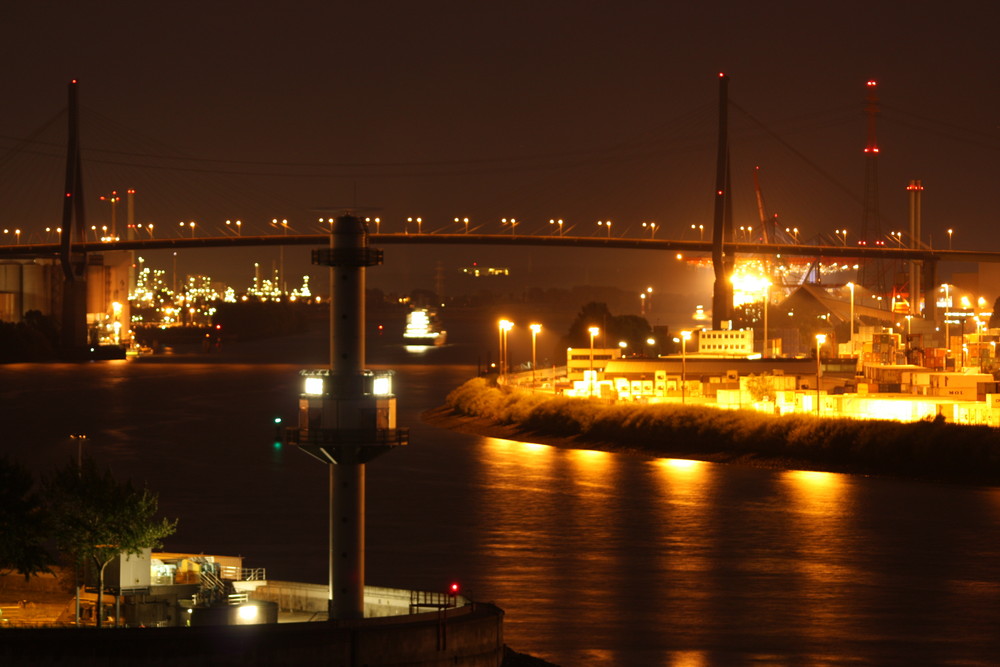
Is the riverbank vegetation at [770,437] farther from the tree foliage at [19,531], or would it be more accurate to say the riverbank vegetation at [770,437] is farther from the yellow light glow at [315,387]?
the tree foliage at [19,531]

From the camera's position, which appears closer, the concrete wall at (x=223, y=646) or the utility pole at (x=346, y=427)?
the concrete wall at (x=223, y=646)

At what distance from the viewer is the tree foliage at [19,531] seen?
6691mm

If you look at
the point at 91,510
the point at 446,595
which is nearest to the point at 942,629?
the point at 446,595

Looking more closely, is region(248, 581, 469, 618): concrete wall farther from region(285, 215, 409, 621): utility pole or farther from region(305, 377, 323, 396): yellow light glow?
region(305, 377, 323, 396): yellow light glow

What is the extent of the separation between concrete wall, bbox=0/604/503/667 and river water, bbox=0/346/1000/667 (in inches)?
55.2

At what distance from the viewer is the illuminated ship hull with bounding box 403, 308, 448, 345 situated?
5669cm

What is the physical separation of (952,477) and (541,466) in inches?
155

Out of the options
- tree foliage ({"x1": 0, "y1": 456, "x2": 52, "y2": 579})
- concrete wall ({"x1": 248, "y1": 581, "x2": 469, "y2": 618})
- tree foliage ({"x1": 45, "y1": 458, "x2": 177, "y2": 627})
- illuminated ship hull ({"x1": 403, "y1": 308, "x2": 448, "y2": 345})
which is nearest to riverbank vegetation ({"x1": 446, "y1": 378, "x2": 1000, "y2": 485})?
concrete wall ({"x1": 248, "y1": 581, "x2": 469, "y2": 618})

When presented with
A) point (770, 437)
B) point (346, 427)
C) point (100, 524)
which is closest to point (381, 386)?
point (346, 427)

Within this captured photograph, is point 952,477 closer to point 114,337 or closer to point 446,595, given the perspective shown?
point 446,595

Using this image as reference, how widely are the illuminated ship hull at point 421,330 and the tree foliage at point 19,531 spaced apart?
4952 centimetres

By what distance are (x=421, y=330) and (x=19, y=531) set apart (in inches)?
1977

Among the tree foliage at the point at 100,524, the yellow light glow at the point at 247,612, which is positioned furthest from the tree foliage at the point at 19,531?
the yellow light glow at the point at 247,612

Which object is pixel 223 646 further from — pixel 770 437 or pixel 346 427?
pixel 770 437
